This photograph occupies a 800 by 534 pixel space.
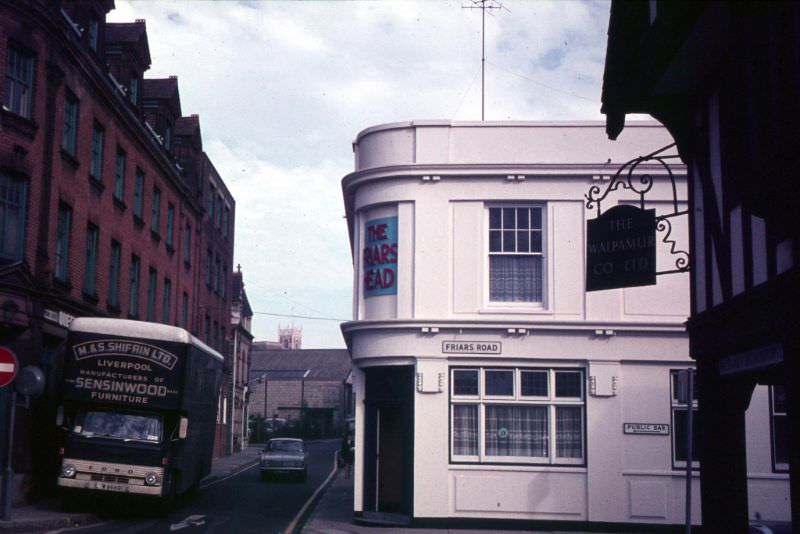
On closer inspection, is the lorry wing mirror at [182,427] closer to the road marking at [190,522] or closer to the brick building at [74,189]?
the road marking at [190,522]

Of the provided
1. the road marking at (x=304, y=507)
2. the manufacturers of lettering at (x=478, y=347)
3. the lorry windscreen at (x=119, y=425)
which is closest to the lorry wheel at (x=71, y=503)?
the lorry windscreen at (x=119, y=425)

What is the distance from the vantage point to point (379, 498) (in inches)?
778

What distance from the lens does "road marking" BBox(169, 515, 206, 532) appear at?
1871 cm

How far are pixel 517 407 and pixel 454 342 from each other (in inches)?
71.2

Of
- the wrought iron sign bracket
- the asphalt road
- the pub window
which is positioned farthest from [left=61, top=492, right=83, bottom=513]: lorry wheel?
the wrought iron sign bracket

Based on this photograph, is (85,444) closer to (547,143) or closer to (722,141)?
(547,143)

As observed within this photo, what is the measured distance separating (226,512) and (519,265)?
29.9 ft

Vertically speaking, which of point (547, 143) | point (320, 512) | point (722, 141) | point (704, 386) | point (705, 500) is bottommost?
point (320, 512)

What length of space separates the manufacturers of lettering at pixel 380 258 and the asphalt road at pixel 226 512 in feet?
17.3

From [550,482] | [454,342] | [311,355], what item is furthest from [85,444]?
[311,355]

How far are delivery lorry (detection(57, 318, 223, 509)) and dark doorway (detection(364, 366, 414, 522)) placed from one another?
13.3ft

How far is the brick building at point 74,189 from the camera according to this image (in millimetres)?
22281

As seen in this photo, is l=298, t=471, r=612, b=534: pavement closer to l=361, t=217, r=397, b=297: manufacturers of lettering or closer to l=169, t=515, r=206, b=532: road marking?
l=169, t=515, r=206, b=532: road marking

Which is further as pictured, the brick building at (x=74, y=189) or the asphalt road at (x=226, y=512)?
the brick building at (x=74, y=189)
